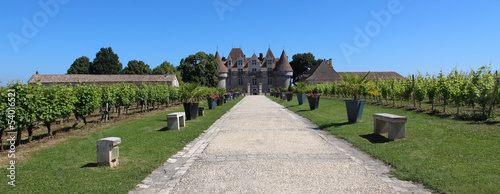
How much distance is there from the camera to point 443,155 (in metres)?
5.62

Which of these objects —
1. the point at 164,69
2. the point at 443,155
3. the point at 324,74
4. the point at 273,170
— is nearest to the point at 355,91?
the point at 443,155

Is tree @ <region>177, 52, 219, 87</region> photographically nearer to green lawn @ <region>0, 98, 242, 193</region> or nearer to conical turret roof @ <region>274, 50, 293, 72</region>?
conical turret roof @ <region>274, 50, 293, 72</region>

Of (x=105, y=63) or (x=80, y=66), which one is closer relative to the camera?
(x=105, y=63)

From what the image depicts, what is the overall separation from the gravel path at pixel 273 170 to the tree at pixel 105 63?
81.4 metres

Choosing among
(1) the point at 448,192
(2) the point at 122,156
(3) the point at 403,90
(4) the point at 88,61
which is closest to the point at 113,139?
(2) the point at 122,156

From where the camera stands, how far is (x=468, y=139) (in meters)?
6.82

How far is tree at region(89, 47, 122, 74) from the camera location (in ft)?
262

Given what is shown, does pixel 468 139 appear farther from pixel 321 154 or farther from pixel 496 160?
pixel 321 154

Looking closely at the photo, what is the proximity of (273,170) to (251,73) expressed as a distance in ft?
261

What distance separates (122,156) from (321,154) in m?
4.17

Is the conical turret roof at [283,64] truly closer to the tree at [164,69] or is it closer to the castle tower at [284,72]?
the castle tower at [284,72]

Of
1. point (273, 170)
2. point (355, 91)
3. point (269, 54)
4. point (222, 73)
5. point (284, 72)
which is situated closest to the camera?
point (273, 170)

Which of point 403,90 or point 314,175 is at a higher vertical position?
point 403,90

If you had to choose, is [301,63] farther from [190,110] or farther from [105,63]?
[190,110]
